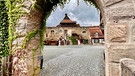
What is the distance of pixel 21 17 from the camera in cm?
310

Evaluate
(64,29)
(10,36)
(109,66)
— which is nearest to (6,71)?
(10,36)

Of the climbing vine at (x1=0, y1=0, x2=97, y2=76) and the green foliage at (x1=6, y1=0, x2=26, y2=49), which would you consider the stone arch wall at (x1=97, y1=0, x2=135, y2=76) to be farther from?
the green foliage at (x1=6, y1=0, x2=26, y2=49)

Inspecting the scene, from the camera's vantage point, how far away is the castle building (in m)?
43.4

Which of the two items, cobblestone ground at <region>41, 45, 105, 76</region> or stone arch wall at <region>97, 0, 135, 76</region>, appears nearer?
stone arch wall at <region>97, 0, 135, 76</region>

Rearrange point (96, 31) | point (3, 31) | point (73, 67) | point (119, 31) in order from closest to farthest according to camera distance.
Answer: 1. point (119, 31)
2. point (3, 31)
3. point (73, 67)
4. point (96, 31)

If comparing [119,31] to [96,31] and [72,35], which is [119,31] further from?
[96,31]

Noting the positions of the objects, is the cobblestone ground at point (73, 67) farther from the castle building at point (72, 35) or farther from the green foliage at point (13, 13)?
the castle building at point (72, 35)

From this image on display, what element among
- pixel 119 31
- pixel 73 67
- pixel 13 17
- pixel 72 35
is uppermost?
pixel 72 35

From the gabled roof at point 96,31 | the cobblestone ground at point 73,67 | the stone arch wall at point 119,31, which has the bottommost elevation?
the cobblestone ground at point 73,67

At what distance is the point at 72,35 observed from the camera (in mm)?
44375

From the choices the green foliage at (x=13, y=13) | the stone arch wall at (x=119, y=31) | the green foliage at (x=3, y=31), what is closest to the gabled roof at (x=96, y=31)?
the green foliage at (x=3, y=31)

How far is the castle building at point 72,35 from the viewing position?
142 feet

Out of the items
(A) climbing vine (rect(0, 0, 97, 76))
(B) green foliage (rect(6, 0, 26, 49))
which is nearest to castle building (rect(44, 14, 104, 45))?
(A) climbing vine (rect(0, 0, 97, 76))

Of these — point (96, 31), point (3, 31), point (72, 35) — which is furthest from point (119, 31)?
point (96, 31)
